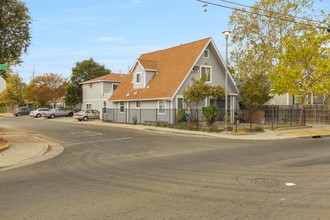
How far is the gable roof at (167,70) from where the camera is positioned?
28688mm

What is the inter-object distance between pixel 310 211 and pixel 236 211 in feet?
4.12

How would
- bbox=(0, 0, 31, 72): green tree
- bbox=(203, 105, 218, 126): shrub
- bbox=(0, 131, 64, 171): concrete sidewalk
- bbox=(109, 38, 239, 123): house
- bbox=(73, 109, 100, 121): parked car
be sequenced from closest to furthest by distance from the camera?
1. bbox=(0, 131, 64, 171): concrete sidewalk
2. bbox=(0, 0, 31, 72): green tree
3. bbox=(203, 105, 218, 126): shrub
4. bbox=(109, 38, 239, 123): house
5. bbox=(73, 109, 100, 121): parked car

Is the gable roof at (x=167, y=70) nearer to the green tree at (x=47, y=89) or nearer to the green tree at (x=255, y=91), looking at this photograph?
the green tree at (x=255, y=91)

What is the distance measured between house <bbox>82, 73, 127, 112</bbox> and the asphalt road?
3132cm

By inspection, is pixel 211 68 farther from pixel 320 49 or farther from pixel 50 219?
pixel 50 219

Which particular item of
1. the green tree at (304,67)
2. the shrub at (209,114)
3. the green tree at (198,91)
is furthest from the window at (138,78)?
the green tree at (304,67)

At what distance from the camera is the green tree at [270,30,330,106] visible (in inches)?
957

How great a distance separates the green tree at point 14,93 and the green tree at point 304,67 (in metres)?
60.0

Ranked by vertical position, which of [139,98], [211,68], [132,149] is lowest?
[132,149]

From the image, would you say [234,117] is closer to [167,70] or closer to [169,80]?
[169,80]

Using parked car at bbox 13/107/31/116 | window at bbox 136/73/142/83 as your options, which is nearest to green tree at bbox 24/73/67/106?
parked car at bbox 13/107/31/116

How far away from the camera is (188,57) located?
30172 mm

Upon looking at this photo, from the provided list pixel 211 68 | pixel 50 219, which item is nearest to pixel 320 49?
pixel 211 68

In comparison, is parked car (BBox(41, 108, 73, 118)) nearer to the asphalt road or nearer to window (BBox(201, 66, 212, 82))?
window (BBox(201, 66, 212, 82))
